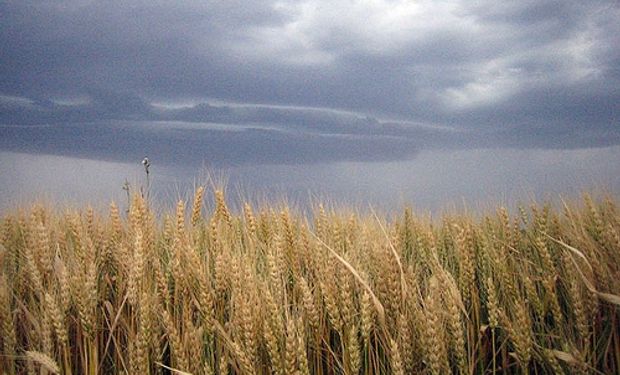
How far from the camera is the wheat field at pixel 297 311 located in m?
2.63

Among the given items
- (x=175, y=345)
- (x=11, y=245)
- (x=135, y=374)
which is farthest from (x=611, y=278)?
(x=11, y=245)

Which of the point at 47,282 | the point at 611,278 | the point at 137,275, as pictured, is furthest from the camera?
the point at 47,282

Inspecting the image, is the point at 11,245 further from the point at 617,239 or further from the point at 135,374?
the point at 617,239

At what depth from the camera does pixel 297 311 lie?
355 cm

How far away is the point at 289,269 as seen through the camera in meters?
4.14

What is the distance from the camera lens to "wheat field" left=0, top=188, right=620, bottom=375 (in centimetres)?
263

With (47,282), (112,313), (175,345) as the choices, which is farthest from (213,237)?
(175,345)

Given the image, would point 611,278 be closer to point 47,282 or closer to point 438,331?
point 438,331

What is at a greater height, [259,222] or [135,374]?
[259,222]

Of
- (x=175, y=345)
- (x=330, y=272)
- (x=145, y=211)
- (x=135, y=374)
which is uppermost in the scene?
(x=145, y=211)

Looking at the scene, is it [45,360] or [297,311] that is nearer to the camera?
[45,360]

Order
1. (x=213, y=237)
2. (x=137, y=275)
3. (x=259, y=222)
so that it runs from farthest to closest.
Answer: (x=259, y=222), (x=213, y=237), (x=137, y=275)

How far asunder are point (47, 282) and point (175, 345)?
164cm

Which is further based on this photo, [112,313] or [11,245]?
[11,245]
